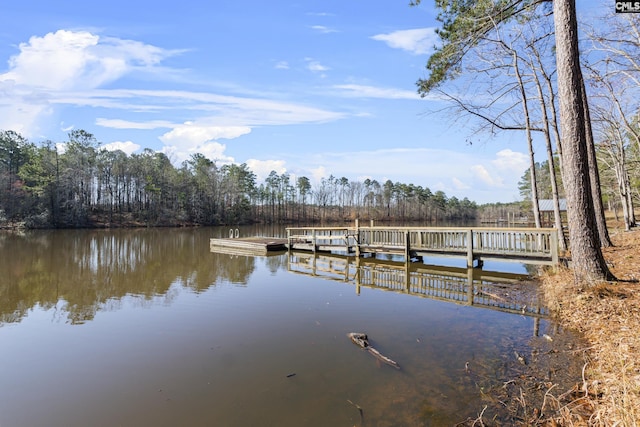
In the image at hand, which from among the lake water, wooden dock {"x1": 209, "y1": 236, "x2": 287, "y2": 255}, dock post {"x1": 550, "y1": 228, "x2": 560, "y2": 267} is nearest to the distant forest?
wooden dock {"x1": 209, "y1": 236, "x2": 287, "y2": 255}

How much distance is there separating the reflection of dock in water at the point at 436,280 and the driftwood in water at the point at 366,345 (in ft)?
11.2

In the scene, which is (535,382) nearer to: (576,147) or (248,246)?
(576,147)

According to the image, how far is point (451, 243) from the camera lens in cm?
1391

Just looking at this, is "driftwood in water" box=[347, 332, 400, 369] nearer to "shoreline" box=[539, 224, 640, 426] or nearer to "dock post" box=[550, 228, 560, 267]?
"shoreline" box=[539, 224, 640, 426]

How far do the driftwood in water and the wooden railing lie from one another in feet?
25.4

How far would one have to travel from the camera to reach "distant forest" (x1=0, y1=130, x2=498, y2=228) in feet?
136

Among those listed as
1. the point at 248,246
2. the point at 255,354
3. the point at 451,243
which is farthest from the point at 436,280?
the point at 248,246

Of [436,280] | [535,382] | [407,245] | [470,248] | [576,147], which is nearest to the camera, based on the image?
[535,382]

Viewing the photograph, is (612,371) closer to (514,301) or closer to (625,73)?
(514,301)

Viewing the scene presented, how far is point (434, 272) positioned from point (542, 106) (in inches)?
284

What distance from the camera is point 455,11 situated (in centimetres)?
1022

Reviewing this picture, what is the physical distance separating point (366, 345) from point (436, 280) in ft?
20.0

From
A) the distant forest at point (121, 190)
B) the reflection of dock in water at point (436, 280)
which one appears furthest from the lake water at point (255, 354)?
the distant forest at point (121, 190)

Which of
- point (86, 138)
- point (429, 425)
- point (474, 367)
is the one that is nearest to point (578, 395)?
point (474, 367)
